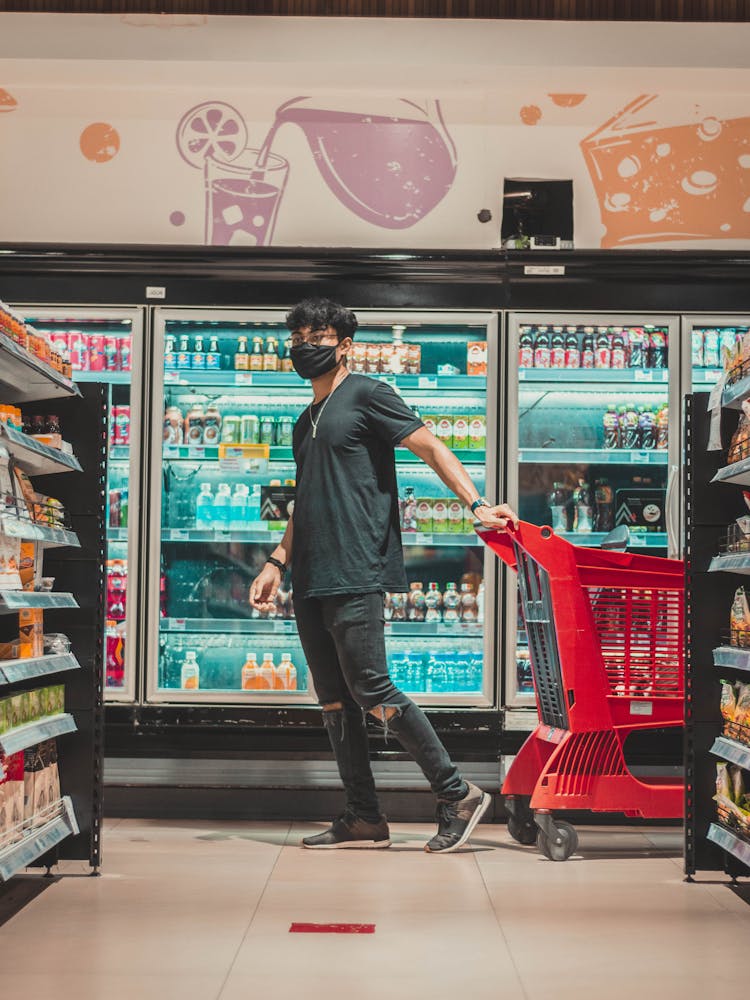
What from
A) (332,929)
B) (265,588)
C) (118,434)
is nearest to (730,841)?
(332,929)

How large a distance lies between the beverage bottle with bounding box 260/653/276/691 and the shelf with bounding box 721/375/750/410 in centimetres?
252

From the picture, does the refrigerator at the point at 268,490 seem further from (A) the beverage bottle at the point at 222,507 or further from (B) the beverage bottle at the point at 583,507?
(B) the beverage bottle at the point at 583,507

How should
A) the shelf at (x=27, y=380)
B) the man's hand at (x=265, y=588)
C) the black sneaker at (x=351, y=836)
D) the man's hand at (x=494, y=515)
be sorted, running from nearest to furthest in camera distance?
the shelf at (x=27, y=380) → the man's hand at (x=494, y=515) → the black sneaker at (x=351, y=836) → the man's hand at (x=265, y=588)

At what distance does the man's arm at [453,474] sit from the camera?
3.99 m

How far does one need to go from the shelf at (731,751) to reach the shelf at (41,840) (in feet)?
6.52

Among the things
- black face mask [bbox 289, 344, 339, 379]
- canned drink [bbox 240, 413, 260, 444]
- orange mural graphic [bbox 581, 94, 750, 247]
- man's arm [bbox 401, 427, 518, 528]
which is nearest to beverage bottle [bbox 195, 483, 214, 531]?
canned drink [bbox 240, 413, 260, 444]

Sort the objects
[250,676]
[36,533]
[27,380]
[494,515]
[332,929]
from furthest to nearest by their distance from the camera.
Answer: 1. [250,676]
2. [494,515]
3. [27,380]
4. [36,533]
5. [332,929]

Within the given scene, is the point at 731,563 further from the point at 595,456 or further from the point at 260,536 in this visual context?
the point at 260,536

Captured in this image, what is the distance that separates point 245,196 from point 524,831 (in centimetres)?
323

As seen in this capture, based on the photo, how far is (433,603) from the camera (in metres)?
5.31

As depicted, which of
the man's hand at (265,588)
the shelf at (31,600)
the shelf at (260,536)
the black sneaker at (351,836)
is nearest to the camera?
the shelf at (31,600)

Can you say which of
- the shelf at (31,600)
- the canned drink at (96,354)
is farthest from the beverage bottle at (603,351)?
the shelf at (31,600)

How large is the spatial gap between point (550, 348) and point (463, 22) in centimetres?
154

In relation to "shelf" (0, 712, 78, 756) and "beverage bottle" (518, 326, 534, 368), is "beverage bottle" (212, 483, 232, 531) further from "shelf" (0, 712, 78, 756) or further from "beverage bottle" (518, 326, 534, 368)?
"shelf" (0, 712, 78, 756)
